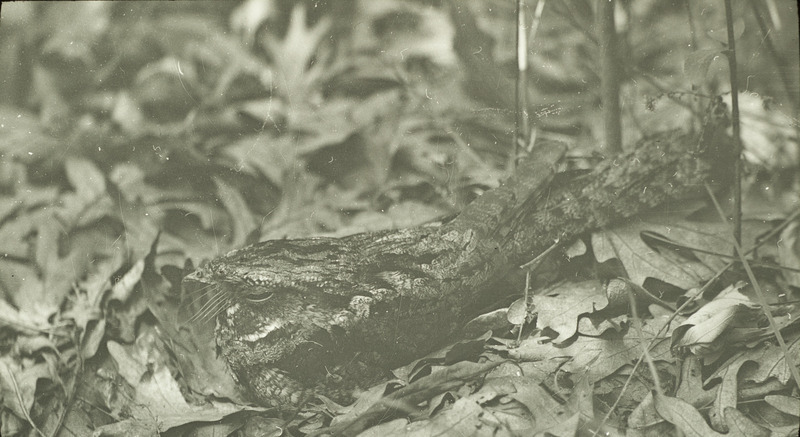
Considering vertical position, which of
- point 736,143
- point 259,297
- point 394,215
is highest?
point 736,143

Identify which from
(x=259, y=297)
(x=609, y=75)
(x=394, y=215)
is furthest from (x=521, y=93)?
(x=259, y=297)

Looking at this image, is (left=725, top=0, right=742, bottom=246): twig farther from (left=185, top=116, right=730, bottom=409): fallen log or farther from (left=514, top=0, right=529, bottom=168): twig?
(left=514, top=0, right=529, bottom=168): twig

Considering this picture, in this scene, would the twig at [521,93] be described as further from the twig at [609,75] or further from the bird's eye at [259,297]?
the bird's eye at [259,297]

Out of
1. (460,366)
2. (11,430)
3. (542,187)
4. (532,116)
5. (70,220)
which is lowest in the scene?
(11,430)

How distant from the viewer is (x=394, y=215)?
122 centimetres

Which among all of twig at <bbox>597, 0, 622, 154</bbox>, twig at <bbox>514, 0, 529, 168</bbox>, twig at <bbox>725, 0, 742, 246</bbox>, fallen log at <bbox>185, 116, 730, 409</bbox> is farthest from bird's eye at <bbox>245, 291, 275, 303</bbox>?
twig at <bbox>725, 0, 742, 246</bbox>

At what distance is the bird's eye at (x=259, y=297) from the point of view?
117 centimetres

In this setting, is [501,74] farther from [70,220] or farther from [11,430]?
[11,430]

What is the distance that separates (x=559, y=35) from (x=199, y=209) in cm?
73

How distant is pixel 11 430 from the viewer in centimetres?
127

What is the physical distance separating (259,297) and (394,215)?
28 cm

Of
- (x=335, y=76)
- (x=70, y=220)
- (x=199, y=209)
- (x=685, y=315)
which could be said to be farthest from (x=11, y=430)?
(x=685, y=315)

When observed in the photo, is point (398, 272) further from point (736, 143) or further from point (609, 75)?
point (736, 143)

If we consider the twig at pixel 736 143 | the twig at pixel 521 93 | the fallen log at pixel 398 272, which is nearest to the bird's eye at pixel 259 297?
the fallen log at pixel 398 272
